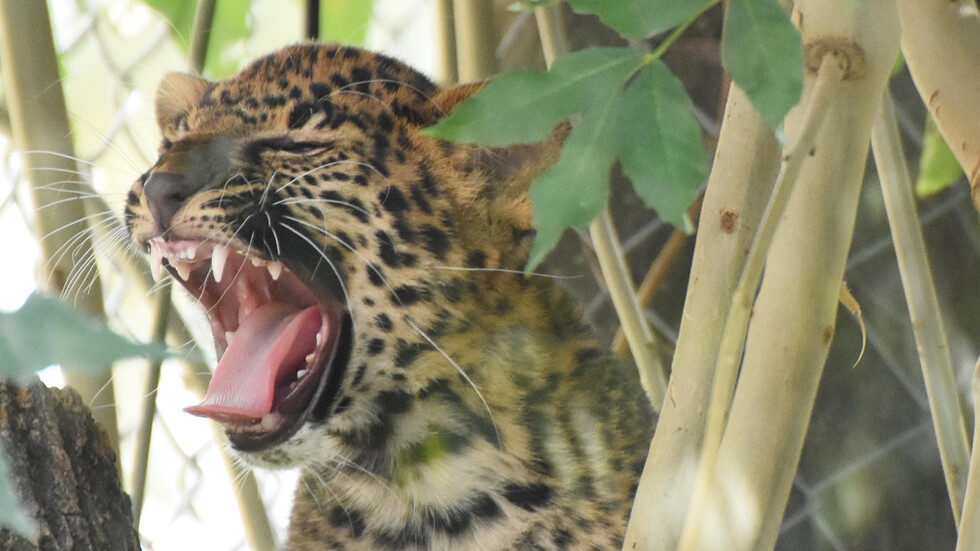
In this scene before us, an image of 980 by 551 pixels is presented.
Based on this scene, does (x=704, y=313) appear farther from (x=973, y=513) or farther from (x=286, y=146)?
(x=286, y=146)

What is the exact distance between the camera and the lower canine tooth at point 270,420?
1.00 meters

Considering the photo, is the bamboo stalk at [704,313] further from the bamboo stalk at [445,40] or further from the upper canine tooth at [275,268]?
the bamboo stalk at [445,40]

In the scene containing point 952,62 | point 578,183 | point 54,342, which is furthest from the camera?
point 952,62

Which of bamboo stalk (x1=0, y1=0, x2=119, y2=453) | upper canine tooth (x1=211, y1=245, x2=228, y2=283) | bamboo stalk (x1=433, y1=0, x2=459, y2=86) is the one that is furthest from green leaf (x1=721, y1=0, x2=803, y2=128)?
bamboo stalk (x1=433, y1=0, x2=459, y2=86)

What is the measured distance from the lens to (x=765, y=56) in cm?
51

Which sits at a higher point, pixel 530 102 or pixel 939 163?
pixel 530 102

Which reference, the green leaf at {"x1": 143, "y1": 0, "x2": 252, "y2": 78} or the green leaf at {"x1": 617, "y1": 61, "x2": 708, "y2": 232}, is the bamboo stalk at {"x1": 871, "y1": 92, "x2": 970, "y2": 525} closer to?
the green leaf at {"x1": 617, "y1": 61, "x2": 708, "y2": 232}

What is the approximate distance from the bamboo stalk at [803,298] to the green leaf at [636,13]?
18 cm

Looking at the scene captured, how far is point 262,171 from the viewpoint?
105 cm

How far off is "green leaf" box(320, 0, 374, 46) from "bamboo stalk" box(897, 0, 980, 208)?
0.76 m

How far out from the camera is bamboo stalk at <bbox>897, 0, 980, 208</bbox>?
78 cm

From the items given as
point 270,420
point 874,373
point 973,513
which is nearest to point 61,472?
point 270,420

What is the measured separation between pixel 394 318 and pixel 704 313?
1.42ft

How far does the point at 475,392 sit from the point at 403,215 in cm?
20
